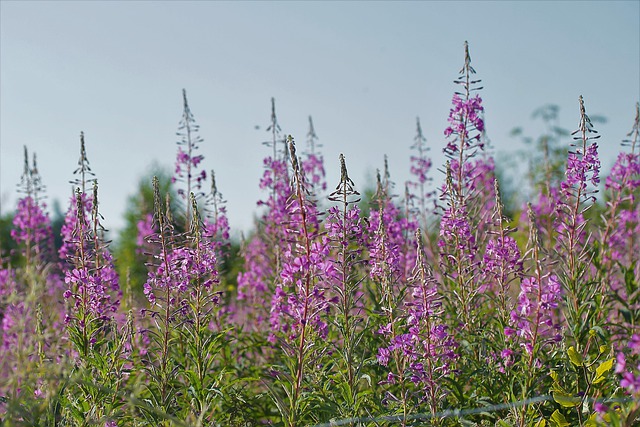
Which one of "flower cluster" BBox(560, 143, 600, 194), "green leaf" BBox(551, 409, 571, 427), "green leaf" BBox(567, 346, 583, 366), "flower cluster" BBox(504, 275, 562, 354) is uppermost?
"flower cluster" BBox(560, 143, 600, 194)

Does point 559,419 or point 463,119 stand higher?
point 463,119

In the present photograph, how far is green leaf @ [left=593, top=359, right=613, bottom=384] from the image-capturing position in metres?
4.43

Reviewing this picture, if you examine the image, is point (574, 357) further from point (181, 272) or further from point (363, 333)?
point (181, 272)

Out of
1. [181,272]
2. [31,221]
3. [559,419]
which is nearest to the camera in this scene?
[559,419]

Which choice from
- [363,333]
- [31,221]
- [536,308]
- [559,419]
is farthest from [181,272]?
[31,221]

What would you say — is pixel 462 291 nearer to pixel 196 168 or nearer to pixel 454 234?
pixel 454 234

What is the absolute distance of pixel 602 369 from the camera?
4473 mm

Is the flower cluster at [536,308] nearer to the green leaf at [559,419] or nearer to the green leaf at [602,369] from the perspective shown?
the green leaf at [602,369]

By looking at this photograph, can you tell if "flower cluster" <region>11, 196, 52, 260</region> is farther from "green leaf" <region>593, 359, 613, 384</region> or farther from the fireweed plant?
"green leaf" <region>593, 359, 613, 384</region>

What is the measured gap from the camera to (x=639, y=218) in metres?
9.18

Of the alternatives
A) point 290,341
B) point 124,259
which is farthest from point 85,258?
point 124,259

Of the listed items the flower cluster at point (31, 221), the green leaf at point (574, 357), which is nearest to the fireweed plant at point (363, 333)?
the green leaf at point (574, 357)

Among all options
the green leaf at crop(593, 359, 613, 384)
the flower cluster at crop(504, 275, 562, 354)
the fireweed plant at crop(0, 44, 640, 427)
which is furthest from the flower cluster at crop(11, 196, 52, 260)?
the green leaf at crop(593, 359, 613, 384)

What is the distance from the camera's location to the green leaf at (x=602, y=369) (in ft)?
14.5
